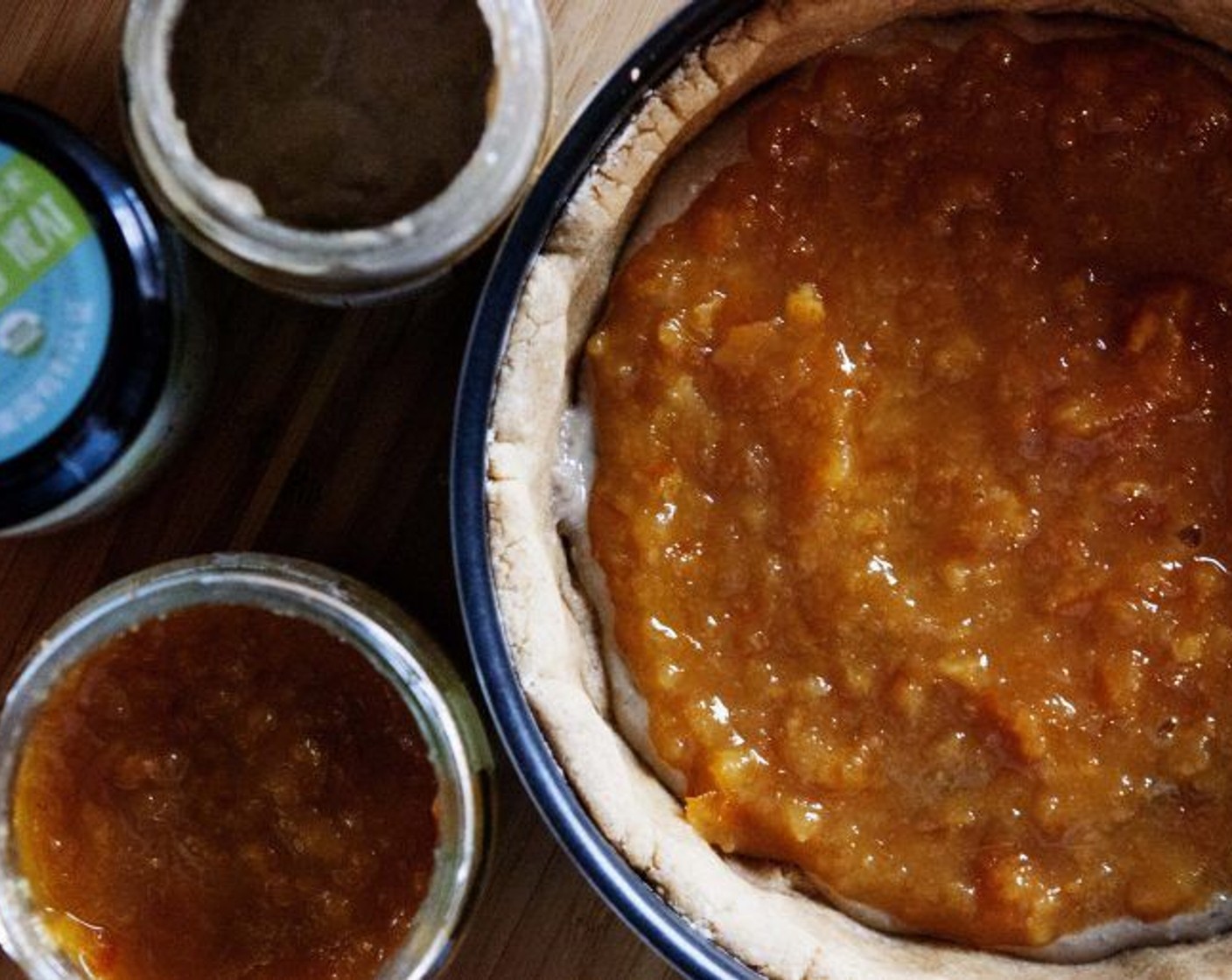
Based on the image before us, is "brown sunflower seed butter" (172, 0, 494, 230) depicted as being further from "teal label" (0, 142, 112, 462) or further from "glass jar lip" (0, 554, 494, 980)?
"glass jar lip" (0, 554, 494, 980)

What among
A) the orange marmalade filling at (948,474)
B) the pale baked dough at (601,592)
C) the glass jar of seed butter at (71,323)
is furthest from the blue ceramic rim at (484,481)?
the glass jar of seed butter at (71,323)

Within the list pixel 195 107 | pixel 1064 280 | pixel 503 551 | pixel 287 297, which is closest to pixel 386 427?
pixel 287 297

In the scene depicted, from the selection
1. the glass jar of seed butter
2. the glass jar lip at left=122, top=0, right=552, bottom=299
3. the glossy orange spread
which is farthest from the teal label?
the glossy orange spread

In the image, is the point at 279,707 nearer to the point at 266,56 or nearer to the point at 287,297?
the point at 287,297

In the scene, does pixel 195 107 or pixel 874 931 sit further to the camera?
pixel 874 931

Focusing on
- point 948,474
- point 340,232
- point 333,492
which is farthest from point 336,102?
point 948,474

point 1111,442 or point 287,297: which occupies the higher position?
point 287,297

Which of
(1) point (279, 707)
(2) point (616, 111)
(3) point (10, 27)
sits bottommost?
Result: (1) point (279, 707)

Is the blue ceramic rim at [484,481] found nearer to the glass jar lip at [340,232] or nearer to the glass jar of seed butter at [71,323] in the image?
the glass jar lip at [340,232]
